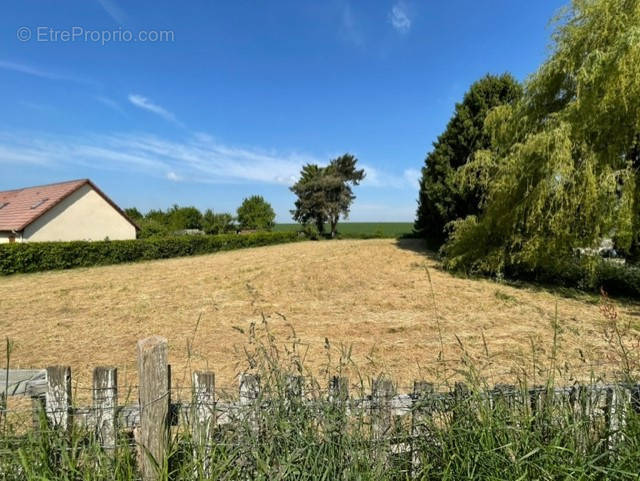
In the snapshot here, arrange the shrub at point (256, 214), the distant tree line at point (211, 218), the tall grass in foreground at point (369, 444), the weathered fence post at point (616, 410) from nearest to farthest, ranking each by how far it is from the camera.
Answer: the tall grass in foreground at point (369, 444) < the weathered fence post at point (616, 410) < the distant tree line at point (211, 218) < the shrub at point (256, 214)

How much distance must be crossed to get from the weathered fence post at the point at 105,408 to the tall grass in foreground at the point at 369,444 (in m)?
0.05

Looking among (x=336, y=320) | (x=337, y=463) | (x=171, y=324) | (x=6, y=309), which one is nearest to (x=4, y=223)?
(x=6, y=309)

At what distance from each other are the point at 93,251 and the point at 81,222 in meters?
6.72

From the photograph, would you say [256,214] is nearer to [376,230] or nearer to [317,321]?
[376,230]

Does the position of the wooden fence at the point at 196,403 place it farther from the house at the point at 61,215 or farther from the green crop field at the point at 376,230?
the green crop field at the point at 376,230

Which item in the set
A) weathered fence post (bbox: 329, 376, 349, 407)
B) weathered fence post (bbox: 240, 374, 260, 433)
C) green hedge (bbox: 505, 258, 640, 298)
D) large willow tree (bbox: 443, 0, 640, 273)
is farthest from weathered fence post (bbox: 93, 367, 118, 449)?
green hedge (bbox: 505, 258, 640, 298)

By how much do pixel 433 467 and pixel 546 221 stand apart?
7442 millimetres

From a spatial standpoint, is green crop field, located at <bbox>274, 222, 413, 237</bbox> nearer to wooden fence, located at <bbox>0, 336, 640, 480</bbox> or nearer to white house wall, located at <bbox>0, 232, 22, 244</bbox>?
white house wall, located at <bbox>0, 232, 22, 244</bbox>

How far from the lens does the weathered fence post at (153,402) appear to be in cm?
139

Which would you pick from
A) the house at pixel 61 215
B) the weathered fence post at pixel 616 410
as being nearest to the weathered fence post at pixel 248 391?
the weathered fence post at pixel 616 410

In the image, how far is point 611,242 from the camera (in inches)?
297

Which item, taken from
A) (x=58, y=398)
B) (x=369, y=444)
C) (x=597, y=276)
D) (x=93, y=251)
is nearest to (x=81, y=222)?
(x=93, y=251)

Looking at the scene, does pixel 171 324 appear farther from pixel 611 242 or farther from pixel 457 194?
pixel 457 194

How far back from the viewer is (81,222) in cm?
1895
